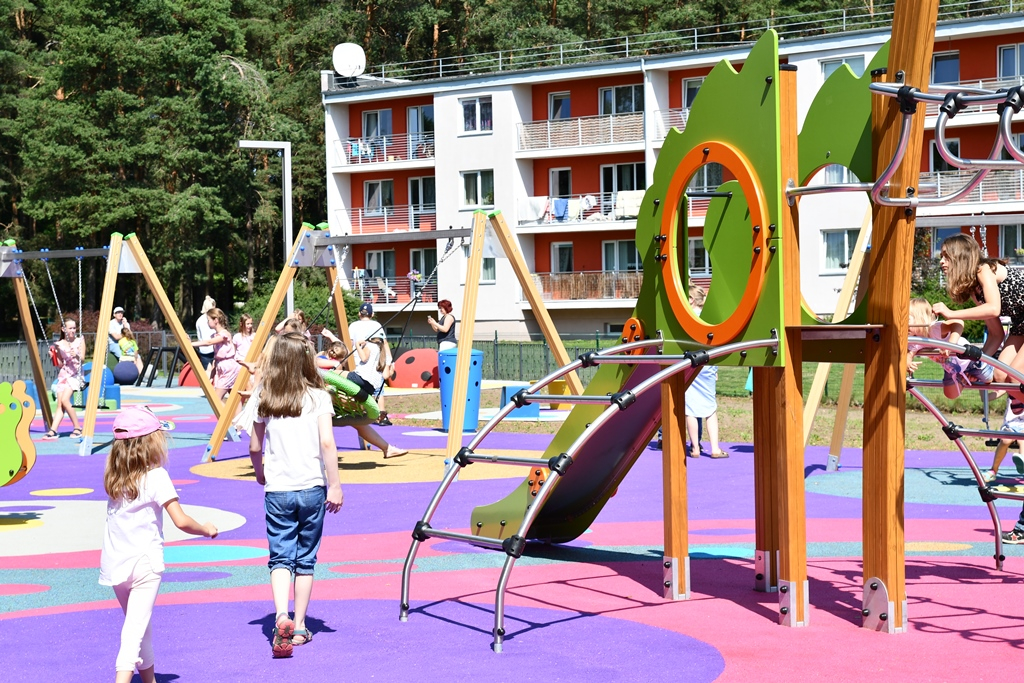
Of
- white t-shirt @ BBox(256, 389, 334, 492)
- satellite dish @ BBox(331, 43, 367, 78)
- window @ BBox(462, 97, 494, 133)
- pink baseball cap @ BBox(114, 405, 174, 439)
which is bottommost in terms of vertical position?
white t-shirt @ BBox(256, 389, 334, 492)

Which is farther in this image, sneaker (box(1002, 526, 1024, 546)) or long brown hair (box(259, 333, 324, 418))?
sneaker (box(1002, 526, 1024, 546))

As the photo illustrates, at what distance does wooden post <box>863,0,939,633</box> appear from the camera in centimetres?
655

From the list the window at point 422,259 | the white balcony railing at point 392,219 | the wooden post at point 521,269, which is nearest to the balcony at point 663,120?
the white balcony railing at point 392,219

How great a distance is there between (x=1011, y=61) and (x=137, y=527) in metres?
40.0

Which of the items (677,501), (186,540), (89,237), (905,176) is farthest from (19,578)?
(89,237)

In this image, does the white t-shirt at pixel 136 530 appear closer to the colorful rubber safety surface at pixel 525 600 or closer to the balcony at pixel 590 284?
the colorful rubber safety surface at pixel 525 600

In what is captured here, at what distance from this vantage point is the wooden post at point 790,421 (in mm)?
6770

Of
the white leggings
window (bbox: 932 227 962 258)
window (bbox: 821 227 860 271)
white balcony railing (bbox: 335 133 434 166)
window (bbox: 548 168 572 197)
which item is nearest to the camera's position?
the white leggings

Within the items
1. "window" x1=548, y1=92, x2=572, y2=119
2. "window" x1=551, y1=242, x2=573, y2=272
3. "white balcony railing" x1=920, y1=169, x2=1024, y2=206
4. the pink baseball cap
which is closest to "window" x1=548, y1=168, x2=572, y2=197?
"window" x1=551, y1=242, x2=573, y2=272

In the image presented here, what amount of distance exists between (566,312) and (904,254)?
41896 millimetres

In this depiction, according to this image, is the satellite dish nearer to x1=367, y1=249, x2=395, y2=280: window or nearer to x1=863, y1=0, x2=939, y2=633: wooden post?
x1=367, y1=249, x2=395, y2=280: window

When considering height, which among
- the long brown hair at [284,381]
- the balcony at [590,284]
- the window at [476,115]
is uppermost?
the window at [476,115]

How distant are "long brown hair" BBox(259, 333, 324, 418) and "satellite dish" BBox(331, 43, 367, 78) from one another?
45315 millimetres

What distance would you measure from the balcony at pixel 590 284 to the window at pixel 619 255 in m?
0.41
